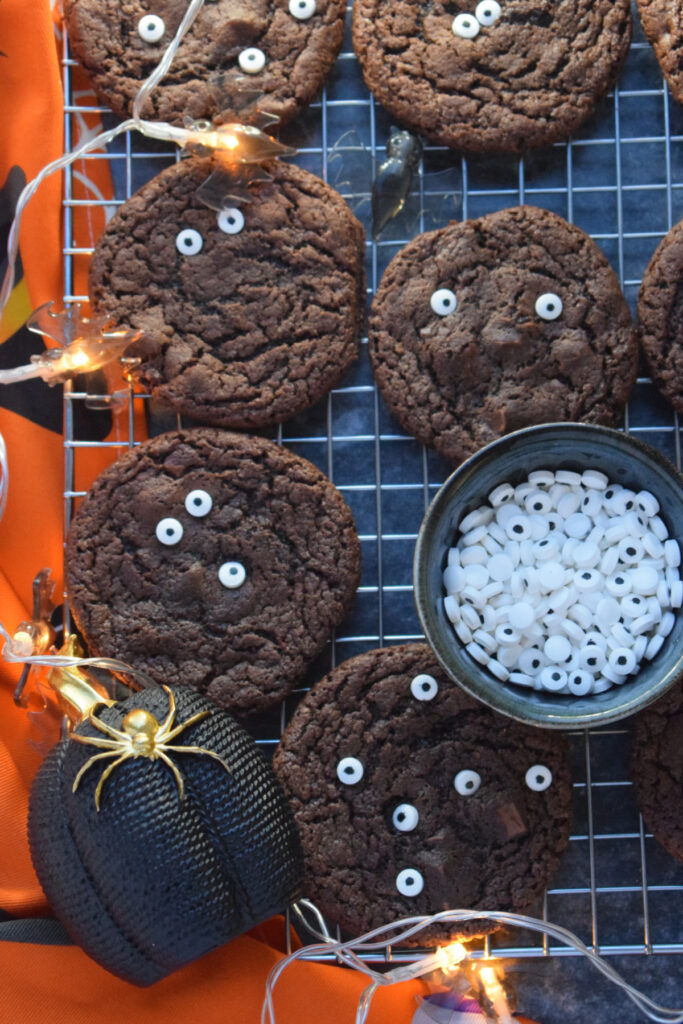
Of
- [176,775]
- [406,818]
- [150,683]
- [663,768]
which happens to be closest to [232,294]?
[150,683]

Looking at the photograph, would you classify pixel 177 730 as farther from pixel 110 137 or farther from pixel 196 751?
pixel 110 137

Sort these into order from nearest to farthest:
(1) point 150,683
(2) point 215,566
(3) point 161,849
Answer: (3) point 161,849 < (1) point 150,683 < (2) point 215,566

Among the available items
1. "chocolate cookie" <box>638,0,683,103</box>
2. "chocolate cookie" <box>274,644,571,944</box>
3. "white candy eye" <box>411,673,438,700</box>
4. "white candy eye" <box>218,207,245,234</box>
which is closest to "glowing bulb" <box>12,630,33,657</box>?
"chocolate cookie" <box>274,644,571,944</box>

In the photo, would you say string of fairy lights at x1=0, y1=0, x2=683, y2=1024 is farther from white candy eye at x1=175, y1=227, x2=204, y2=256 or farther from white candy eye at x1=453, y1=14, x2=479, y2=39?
white candy eye at x1=453, y1=14, x2=479, y2=39

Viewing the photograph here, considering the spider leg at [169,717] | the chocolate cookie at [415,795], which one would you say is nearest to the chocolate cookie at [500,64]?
the chocolate cookie at [415,795]

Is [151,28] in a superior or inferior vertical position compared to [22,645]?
superior

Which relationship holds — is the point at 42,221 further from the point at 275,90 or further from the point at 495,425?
the point at 495,425
